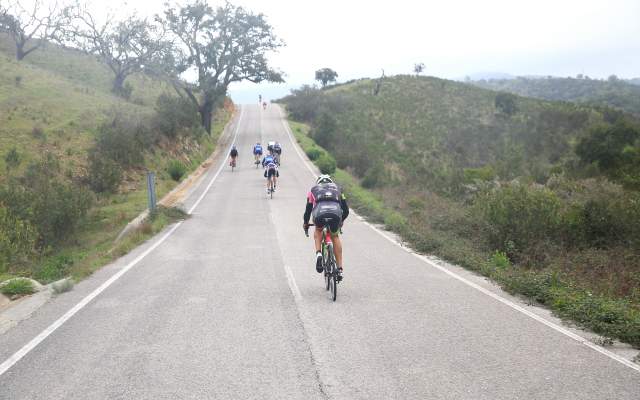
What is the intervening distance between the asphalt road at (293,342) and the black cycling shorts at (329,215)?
1.11m

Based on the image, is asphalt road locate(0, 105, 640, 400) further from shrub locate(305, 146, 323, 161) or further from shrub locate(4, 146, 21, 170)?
shrub locate(305, 146, 323, 161)

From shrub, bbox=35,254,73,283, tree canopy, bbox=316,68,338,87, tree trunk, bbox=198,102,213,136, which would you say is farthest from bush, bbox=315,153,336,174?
tree canopy, bbox=316,68,338,87

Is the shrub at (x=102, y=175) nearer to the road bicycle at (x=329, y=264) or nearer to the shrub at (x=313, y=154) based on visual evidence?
the road bicycle at (x=329, y=264)

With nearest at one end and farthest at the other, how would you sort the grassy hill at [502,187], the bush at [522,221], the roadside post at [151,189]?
1. the grassy hill at [502,187]
2. the bush at [522,221]
3. the roadside post at [151,189]

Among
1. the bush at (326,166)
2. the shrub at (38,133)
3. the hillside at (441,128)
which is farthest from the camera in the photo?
the hillside at (441,128)

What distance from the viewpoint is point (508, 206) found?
13.4 metres

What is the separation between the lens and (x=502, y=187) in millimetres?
18719

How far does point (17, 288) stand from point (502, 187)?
15.1m

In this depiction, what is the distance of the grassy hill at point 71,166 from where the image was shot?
508 inches

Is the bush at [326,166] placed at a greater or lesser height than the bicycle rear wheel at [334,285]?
lesser

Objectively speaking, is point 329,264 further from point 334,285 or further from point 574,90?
point 574,90

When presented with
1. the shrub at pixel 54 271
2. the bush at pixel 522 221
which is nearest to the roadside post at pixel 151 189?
the shrub at pixel 54 271

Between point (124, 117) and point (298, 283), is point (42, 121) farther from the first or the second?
point (298, 283)

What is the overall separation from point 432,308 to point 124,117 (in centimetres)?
2889
